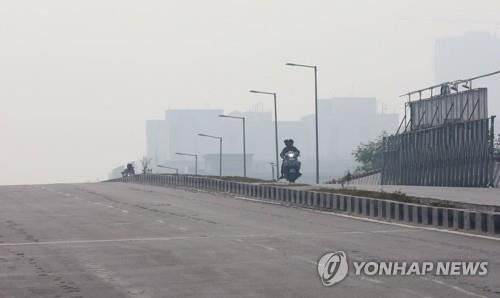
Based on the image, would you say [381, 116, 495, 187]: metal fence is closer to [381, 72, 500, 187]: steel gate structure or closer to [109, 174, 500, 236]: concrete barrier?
[381, 72, 500, 187]: steel gate structure

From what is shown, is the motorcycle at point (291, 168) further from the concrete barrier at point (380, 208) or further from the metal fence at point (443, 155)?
the concrete barrier at point (380, 208)

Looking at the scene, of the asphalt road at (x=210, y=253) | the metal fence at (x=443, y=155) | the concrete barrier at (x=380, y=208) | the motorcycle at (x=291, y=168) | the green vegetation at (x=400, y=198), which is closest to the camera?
the asphalt road at (x=210, y=253)

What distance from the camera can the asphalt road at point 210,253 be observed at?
16.8 meters

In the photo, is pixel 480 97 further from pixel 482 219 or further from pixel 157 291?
pixel 157 291

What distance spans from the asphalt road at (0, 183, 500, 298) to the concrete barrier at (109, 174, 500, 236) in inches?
45.9

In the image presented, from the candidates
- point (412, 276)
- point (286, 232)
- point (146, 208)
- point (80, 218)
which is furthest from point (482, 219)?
point (146, 208)

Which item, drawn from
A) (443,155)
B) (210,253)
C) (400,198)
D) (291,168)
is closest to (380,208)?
(400,198)

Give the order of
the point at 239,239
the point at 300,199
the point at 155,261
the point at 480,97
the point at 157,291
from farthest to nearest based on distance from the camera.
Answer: the point at 480,97 < the point at 300,199 < the point at 239,239 < the point at 155,261 < the point at 157,291

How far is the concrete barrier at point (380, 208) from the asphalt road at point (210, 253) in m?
1.17

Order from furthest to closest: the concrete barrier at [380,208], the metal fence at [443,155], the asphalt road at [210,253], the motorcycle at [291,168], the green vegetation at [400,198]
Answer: the motorcycle at [291,168] < the metal fence at [443,155] < the green vegetation at [400,198] < the concrete barrier at [380,208] < the asphalt road at [210,253]

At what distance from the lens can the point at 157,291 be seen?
54.7 ft

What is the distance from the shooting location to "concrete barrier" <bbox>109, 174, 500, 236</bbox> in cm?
3027

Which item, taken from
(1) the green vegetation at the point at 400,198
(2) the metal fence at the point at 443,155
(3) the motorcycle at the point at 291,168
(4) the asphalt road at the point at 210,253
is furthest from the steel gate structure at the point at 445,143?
(4) the asphalt road at the point at 210,253

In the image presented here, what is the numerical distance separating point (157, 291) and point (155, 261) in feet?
16.3
